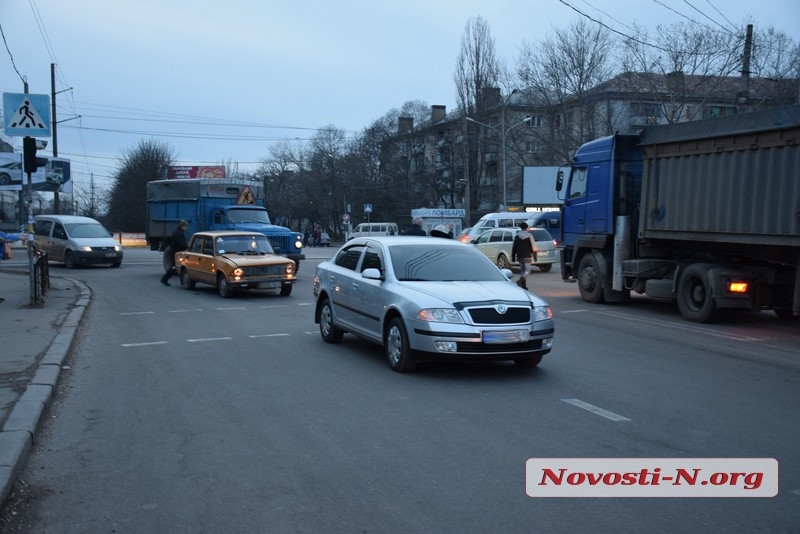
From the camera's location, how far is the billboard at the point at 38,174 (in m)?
42.7

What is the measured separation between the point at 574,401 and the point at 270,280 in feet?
37.5

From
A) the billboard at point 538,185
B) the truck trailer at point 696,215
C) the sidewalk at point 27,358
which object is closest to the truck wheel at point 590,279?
the truck trailer at point 696,215

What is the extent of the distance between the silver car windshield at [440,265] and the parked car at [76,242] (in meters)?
21.5

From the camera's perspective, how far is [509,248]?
28.4 metres

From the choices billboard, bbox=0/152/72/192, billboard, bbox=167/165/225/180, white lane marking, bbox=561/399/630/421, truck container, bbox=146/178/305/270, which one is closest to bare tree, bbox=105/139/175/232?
billboard, bbox=167/165/225/180

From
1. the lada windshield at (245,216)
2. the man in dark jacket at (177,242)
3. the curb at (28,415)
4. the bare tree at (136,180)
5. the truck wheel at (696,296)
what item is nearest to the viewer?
the curb at (28,415)

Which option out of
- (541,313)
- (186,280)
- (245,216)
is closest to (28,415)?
(541,313)

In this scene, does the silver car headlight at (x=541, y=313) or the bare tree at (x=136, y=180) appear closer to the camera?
the silver car headlight at (x=541, y=313)

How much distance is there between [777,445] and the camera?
6.14m

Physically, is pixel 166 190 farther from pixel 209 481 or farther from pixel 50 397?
pixel 209 481

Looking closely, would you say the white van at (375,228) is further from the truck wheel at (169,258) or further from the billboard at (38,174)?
the truck wheel at (169,258)

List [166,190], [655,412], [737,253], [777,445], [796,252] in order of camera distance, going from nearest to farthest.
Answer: [777,445] < [655,412] < [796,252] < [737,253] < [166,190]

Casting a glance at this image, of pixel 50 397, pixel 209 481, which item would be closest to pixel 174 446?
pixel 209 481

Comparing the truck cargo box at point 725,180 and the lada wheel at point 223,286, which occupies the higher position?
the truck cargo box at point 725,180
